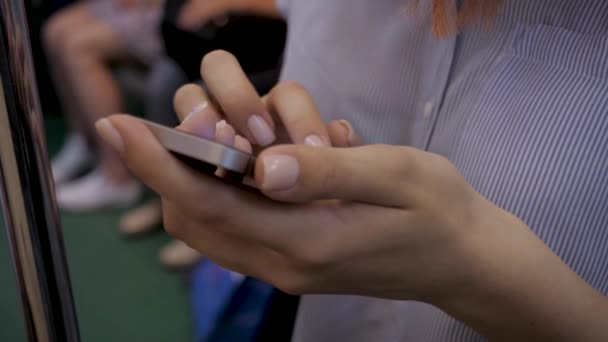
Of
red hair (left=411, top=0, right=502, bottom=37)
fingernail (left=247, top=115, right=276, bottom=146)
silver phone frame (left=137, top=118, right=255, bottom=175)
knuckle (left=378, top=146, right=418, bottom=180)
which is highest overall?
red hair (left=411, top=0, right=502, bottom=37)

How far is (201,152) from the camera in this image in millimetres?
→ 272

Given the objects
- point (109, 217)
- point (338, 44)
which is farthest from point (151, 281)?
point (338, 44)

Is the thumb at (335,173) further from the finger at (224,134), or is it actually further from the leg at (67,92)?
the leg at (67,92)

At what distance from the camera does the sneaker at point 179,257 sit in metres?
1.44

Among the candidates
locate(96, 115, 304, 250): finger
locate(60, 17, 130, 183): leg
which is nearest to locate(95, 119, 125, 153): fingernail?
locate(96, 115, 304, 250): finger

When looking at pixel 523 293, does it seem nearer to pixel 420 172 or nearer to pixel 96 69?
pixel 420 172

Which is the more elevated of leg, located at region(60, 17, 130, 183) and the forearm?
the forearm

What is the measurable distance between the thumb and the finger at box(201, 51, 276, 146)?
140 millimetres

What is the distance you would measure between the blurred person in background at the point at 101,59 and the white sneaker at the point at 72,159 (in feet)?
0.08

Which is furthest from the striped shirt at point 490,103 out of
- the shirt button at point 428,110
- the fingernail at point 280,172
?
the fingernail at point 280,172

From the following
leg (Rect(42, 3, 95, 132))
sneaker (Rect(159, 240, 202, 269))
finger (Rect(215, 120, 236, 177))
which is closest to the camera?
finger (Rect(215, 120, 236, 177))

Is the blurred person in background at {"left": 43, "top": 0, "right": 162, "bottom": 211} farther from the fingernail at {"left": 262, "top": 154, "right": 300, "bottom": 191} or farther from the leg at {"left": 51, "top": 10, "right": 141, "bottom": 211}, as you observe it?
the fingernail at {"left": 262, "top": 154, "right": 300, "bottom": 191}

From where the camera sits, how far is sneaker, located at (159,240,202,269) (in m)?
1.44

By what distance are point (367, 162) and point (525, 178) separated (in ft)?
0.62
